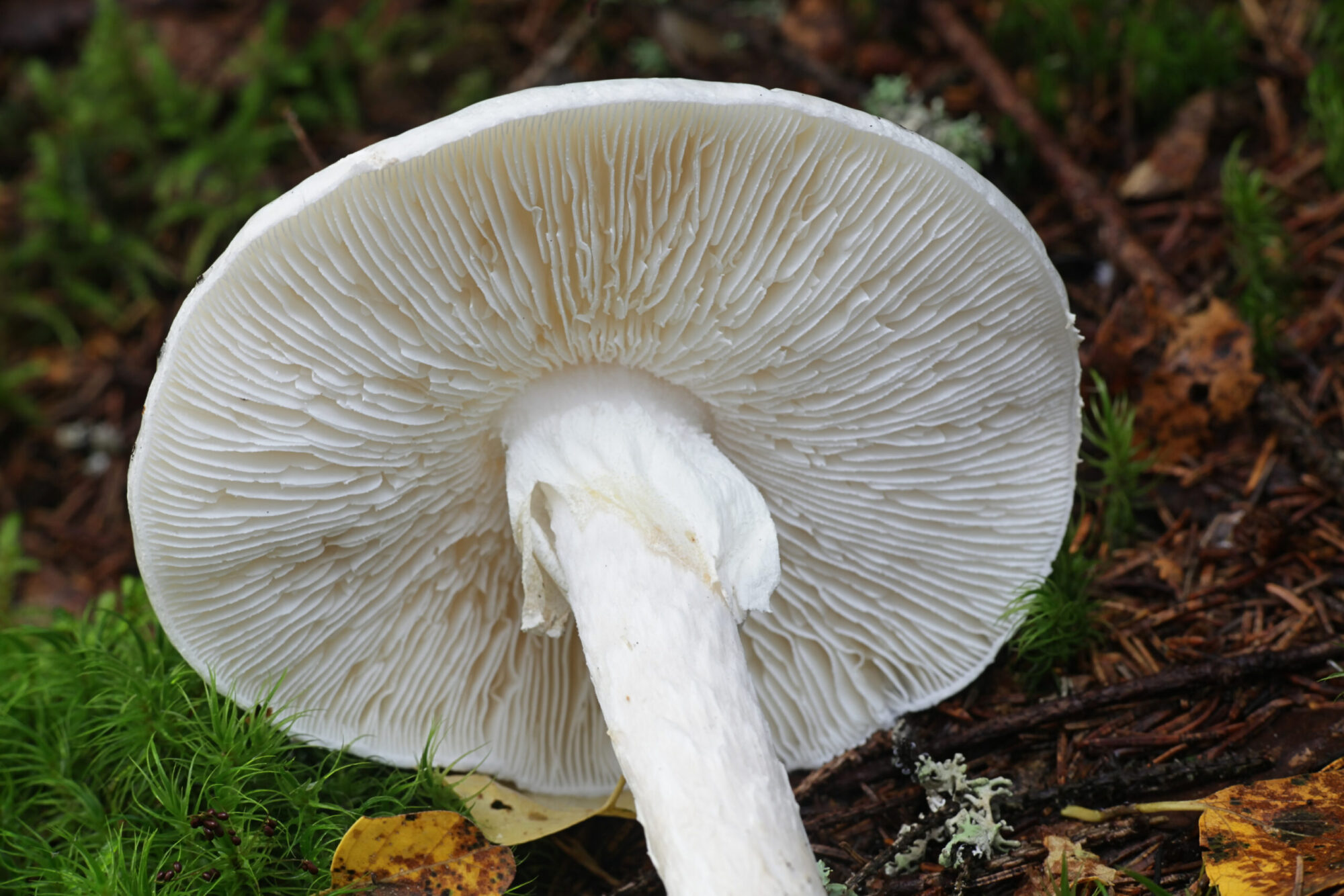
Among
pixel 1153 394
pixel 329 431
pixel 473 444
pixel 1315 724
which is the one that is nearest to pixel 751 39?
pixel 1153 394

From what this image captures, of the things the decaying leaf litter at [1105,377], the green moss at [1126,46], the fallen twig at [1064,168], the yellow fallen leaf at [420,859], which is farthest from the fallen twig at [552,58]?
the yellow fallen leaf at [420,859]

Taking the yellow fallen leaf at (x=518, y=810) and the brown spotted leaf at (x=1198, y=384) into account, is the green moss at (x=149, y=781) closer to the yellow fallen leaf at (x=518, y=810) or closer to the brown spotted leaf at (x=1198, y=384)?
the yellow fallen leaf at (x=518, y=810)

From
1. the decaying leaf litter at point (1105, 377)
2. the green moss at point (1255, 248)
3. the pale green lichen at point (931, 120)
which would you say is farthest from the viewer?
the pale green lichen at point (931, 120)

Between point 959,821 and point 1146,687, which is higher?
point 1146,687

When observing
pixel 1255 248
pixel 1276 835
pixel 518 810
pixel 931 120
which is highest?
pixel 931 120

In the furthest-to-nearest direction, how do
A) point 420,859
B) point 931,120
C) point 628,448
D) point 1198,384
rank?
point 931,120
point 1198,384
point 628,448
point 420,859

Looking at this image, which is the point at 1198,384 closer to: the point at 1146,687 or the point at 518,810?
the point at 1146,687

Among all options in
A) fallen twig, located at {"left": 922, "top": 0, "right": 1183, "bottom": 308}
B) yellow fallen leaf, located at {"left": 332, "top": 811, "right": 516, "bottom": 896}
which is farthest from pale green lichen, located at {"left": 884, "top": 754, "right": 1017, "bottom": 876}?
fallen twig, located at {"left": 922, "top": 0, "right": 1183, "bottom": 308}

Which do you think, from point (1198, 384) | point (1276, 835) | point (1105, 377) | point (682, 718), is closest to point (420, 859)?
point (682, 718)
